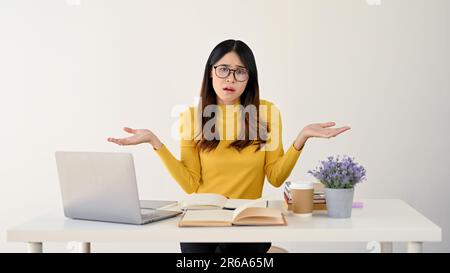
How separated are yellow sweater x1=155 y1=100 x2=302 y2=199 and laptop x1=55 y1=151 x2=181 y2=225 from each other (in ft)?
2.08

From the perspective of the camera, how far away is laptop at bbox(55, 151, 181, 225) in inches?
70.9

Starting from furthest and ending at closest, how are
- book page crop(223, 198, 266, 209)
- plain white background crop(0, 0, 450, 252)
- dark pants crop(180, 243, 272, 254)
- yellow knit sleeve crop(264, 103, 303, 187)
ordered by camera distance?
plain white background crop(0, 0, 450, 252), yellow knit sleeve crop(264, 103, 303, 187), dark pants crop(180, 243, 272, 254), book page crop(223, 198, 266, 209)

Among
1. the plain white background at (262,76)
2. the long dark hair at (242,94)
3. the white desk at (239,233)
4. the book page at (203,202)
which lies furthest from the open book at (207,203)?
the plain white background at (262,76)

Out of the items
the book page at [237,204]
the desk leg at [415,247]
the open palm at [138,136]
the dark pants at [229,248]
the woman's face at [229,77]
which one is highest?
the woman's face at [229,77]

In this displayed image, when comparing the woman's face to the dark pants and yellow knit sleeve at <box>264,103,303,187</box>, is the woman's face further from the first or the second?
the dark pants

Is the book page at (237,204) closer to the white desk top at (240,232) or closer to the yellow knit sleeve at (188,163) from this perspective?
the white desk top at (240,232)

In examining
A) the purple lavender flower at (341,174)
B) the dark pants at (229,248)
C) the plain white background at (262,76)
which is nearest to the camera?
the purple lavender flower at (341,174)

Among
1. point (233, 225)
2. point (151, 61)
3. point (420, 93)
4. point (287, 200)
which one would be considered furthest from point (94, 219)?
point (420, 93)

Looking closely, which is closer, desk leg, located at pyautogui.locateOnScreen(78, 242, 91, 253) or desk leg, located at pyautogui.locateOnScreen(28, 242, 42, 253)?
desk leg, located at pyautogui.locateOnScreen(28, 242, 42, 253)

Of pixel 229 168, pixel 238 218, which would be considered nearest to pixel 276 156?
pixel 229 168

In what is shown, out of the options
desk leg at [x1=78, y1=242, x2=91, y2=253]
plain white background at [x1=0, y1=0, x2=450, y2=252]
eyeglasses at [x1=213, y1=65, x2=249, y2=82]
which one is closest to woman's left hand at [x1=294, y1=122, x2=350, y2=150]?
eyeglasses at [x1=213, y1=65, x2=249, y2=82]

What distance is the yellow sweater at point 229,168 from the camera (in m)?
2.57

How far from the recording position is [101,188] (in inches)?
73.0

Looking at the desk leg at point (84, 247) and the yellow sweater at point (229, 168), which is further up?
the yellow sweater at point (229, 168)
